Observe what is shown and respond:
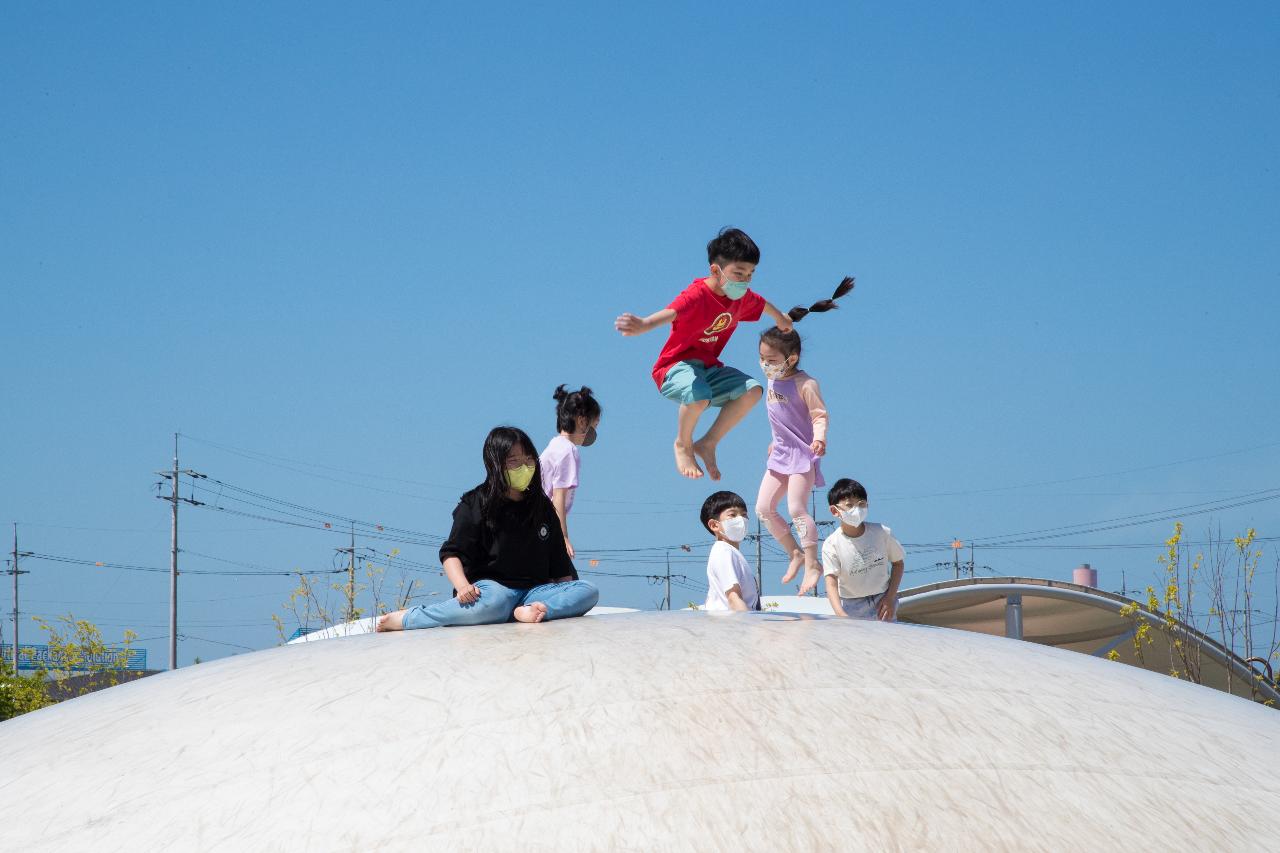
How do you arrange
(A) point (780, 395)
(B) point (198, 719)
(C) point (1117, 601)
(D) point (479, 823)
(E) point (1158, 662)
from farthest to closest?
(E) point (1158, 662) → (C) point (1117, 601) → (A) point (780, 395) → (B) point (198, 719) → (D) point (479, 823)

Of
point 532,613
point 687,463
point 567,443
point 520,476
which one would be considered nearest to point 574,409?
point 567,443

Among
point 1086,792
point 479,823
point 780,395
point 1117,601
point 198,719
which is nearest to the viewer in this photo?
point 479,823

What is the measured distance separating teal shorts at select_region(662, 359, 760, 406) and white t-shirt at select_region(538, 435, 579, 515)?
36.2 inches

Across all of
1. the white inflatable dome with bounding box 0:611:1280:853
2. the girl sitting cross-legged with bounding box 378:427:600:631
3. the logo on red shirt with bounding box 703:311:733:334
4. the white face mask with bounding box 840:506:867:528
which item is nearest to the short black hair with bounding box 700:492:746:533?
the white face mask with bounding box 840:506:867:528

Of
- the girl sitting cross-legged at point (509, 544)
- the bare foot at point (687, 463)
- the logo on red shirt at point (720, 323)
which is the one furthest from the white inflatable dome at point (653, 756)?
the bare foot at point (687, 463)

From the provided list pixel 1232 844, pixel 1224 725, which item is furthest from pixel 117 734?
pixel 1224 725

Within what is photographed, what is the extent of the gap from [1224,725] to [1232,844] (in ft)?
2.95

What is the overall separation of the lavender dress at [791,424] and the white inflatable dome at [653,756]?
6.92 meters

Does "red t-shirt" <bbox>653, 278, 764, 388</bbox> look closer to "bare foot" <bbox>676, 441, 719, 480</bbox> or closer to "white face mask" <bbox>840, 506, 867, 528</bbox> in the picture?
"bare foot" <bbox>676, 441, 719, 480</bbox>

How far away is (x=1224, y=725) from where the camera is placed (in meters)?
3.71

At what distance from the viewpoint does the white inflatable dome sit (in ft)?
9.17

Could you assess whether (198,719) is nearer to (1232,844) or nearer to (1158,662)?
(1232,844)

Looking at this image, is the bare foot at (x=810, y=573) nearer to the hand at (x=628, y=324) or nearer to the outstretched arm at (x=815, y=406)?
the outstretched arm at (x=815, y=406)

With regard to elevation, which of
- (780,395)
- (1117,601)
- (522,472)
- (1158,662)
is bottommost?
(1158,662)
